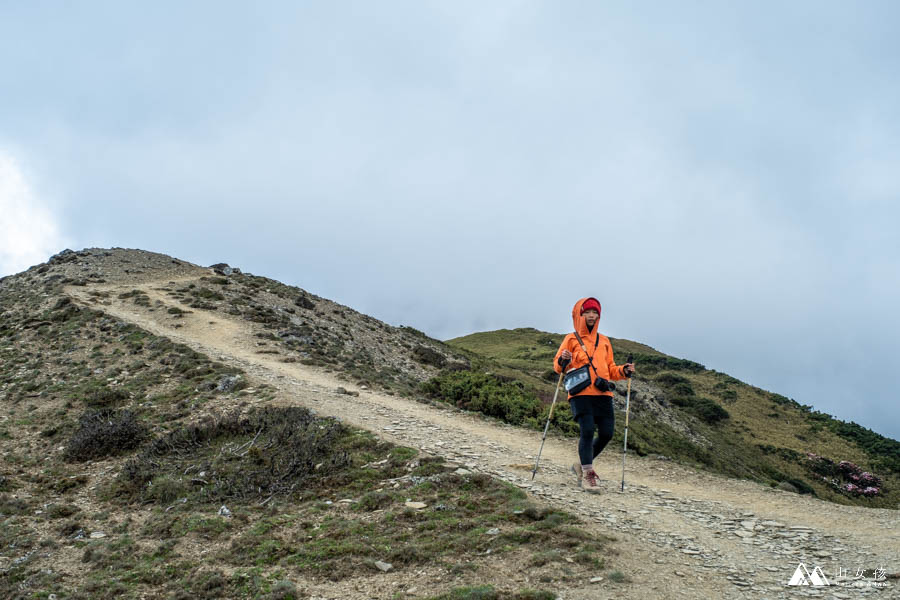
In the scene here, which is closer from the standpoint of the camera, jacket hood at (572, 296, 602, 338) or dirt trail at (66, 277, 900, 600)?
dirt trail at (66, 277, 900, 600)

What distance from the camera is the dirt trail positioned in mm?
6098

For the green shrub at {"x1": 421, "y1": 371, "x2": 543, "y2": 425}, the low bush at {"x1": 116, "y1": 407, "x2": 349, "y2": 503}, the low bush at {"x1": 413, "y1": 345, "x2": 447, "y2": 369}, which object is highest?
the low bush at {"x1": 413, "y1": 345, "x2": 447, "y2": 369}

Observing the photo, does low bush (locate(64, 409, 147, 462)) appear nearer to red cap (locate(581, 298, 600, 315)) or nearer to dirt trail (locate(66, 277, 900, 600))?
dirt trail (locate(66, 277, 900, 600))

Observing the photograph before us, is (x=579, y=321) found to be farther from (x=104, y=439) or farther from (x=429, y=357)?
(x=429, y=357)

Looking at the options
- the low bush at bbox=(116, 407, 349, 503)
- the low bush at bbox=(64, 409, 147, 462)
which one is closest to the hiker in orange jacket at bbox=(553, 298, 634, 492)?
the low bush at bbox=(116, 407, 349, 503)

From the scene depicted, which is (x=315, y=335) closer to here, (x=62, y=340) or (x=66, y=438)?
(x=62, y=340)

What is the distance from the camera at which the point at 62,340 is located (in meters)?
22.6

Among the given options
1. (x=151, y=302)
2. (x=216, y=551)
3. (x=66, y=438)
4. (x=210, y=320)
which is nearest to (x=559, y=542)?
(x=216, y=551)

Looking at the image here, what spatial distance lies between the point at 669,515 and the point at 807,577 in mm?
2496

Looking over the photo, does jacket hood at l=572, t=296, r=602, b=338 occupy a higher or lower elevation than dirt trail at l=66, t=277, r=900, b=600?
higher

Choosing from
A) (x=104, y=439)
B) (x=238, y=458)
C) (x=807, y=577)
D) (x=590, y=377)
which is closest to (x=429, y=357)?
(x=104, y=439)

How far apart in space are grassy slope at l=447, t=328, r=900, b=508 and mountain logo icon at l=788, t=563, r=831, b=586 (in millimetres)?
9094

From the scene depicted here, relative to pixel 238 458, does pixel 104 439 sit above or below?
below

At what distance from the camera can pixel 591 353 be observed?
31.0 feet
